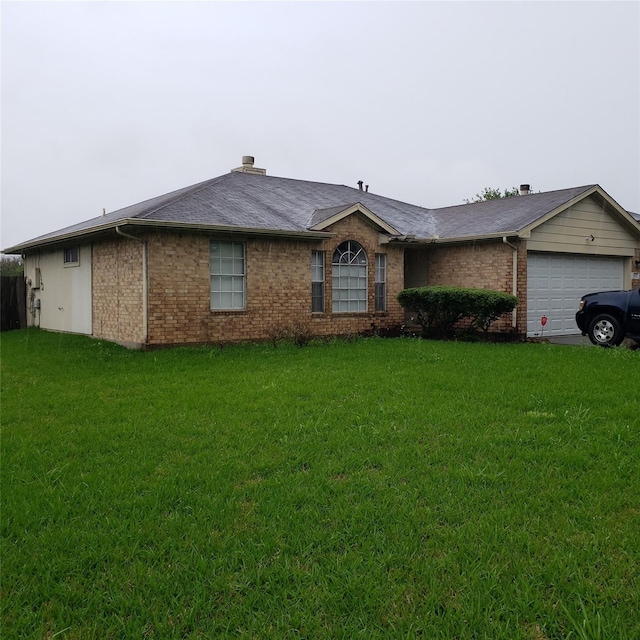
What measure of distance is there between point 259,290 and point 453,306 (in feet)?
15.8

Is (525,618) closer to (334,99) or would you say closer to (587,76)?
(587,76)

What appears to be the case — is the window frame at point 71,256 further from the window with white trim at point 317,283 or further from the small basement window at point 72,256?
the window with white trim at point 317,283

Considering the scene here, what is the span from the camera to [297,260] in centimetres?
1493

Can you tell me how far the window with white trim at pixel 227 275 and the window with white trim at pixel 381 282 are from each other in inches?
167

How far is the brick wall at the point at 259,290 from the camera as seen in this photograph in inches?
510

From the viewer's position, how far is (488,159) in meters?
32.1

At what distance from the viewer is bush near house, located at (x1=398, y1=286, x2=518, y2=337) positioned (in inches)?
568

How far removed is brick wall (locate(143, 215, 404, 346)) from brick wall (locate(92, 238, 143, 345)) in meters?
0.54

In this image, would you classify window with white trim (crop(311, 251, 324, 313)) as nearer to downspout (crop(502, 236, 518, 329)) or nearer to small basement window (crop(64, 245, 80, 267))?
downspout (crop(502, 236, 518, 329))

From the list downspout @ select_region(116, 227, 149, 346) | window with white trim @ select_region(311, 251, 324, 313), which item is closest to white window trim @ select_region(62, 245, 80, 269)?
downspout @ select_region(116, 227, 149, 346)

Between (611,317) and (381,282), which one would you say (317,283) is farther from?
(611,317)

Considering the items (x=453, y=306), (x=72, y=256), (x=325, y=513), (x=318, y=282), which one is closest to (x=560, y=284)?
(x=453, y=306)

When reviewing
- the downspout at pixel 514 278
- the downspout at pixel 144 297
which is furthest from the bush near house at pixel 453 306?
the downspout at pixel 144 297

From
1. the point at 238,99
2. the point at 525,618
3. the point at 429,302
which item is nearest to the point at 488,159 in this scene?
the point at 238,99
